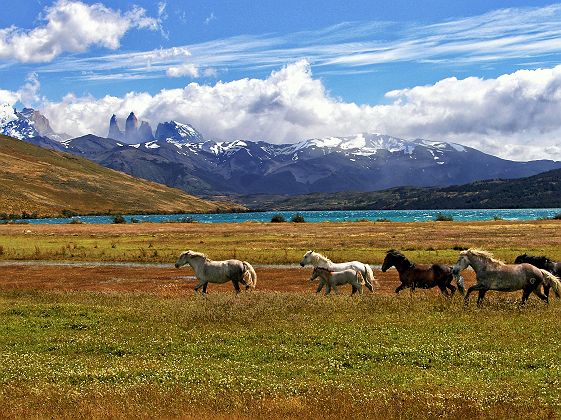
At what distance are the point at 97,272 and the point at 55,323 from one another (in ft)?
92.0

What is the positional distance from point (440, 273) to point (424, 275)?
2.56ft

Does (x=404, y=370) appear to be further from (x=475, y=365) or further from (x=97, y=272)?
(x=97, y=272)

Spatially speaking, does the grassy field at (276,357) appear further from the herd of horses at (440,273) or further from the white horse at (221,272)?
the white horse at (221,272)

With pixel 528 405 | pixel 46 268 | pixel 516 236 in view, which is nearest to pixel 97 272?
pixel 46 268

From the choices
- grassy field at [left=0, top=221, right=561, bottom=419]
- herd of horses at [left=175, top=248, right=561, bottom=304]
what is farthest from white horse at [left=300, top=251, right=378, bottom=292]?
grassy field at [left=0, top=221, right=561, bottom=419]

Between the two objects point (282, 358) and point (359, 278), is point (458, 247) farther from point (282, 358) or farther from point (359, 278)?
point (282, 358)

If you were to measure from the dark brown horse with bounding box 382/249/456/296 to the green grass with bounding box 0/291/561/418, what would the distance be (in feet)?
9.23

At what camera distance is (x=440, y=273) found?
94.3 ft

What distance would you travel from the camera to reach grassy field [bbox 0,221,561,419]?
12.6 meters

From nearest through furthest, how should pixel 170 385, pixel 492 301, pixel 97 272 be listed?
pixel 170 385 → pixel 492 301 → pixel 97 272

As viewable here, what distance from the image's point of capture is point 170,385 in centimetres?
1452

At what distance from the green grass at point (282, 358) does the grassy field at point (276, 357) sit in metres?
0.05

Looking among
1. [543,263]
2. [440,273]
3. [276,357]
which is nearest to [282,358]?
[276,357]

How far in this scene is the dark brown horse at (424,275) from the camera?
2870 cm
